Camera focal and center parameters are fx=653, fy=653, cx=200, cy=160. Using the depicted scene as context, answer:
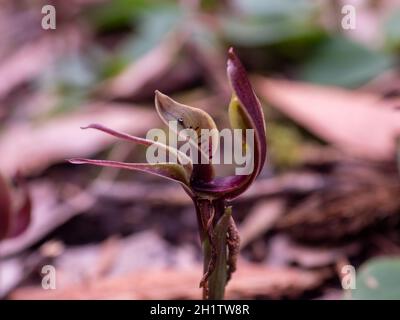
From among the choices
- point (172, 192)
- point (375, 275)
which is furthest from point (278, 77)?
point (375, 275)

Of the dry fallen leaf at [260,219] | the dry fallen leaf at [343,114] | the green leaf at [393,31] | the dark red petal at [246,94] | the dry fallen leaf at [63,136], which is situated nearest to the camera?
the dark red petal at [246,94]

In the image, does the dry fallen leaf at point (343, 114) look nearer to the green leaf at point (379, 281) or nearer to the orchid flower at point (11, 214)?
the green leaf at point (379, 281)

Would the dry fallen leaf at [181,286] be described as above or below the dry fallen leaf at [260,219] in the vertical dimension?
below

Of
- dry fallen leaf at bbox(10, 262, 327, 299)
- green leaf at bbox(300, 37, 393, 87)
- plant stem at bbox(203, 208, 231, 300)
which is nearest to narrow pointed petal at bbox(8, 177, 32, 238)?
dry fallen leaf at bbox(10, 262, 327, 299)

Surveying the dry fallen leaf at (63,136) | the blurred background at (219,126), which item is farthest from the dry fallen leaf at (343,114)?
the dry fallen leaf at (63,136)
